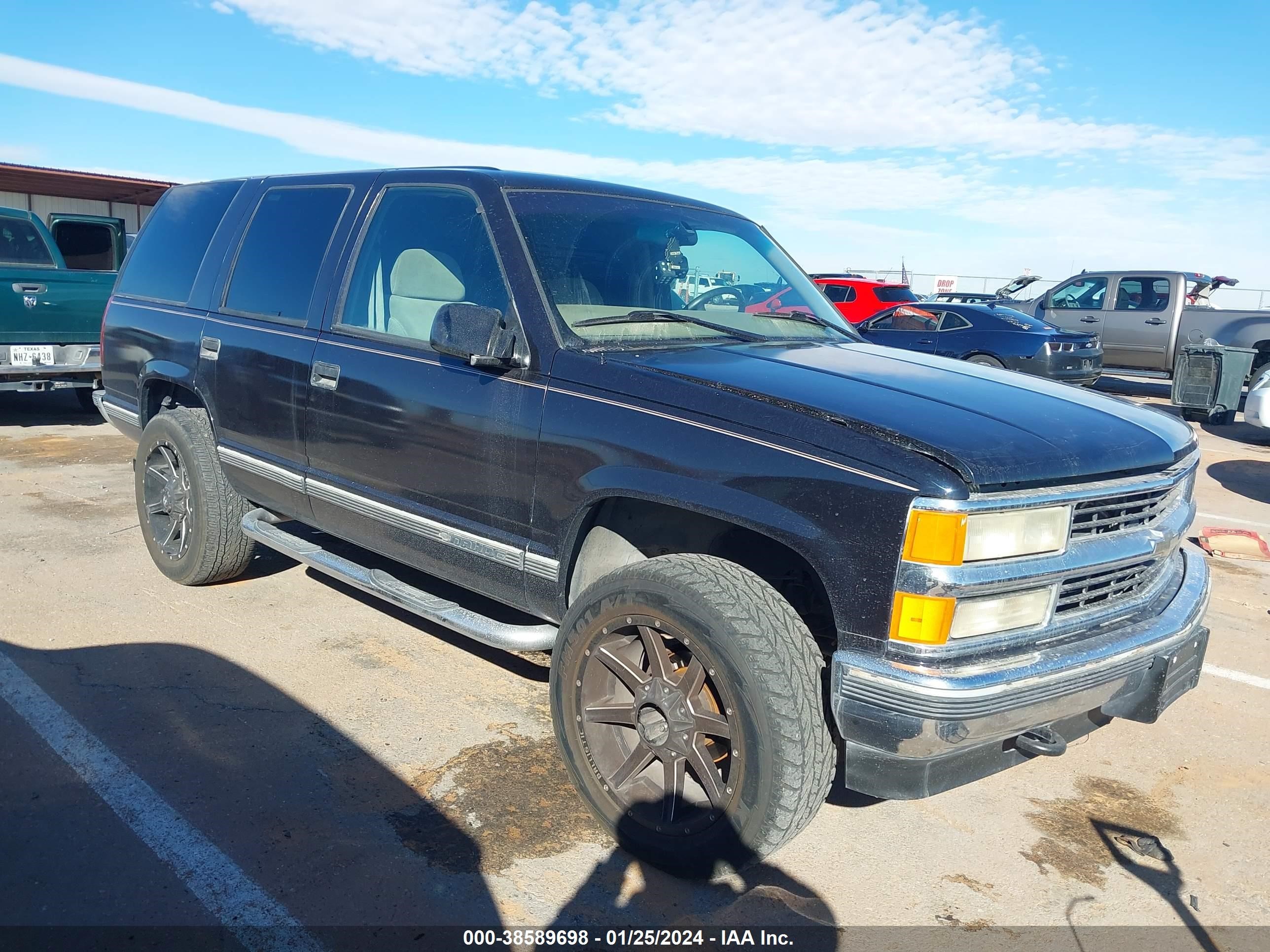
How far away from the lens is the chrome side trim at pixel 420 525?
10.7 feet

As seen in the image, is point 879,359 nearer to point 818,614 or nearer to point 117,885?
point 818,614

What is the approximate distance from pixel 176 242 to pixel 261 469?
63.8 inches

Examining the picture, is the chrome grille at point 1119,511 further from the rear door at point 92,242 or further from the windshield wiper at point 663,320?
the rear door at point 92,242

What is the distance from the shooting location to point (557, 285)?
3.33 m

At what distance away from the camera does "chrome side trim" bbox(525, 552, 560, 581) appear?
3.13m

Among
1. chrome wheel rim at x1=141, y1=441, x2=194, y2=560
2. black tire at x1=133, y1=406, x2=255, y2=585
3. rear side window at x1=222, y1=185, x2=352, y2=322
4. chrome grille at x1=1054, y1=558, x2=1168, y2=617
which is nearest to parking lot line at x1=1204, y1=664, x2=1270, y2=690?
chrome grille at x1=1054, y1=558, x2=1168, y2=617

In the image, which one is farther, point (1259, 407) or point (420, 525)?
point (1259, 407)

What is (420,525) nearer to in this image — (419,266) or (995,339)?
(419,266)

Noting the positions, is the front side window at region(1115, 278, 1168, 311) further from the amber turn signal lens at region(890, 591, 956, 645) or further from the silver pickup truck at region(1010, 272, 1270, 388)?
the amber turn signal lens at region(890, 591, 956, 645)

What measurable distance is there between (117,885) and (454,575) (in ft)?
4.51

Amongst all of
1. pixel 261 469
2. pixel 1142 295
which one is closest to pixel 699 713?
pixel 261 469

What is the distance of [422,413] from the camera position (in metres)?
3.45

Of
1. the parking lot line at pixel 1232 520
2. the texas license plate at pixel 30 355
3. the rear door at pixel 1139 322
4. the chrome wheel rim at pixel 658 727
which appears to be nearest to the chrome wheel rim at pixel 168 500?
the chrome wheel rim at pixel 658 727

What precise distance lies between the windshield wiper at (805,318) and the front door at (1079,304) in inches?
501
